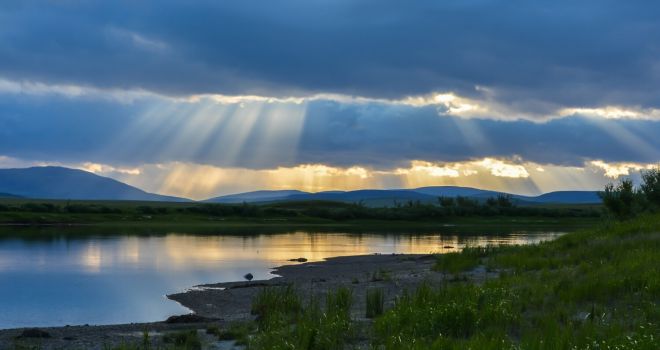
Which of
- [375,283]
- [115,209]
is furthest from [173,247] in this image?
[115,209]

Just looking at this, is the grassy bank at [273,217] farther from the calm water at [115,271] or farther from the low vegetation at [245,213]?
the calm water at [115,271]

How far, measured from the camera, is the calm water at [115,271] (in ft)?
93.2

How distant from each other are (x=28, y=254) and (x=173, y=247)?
14.3 metres

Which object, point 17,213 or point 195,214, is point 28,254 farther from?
point 195,214

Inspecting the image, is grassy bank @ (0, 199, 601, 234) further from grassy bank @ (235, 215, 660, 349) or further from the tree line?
grassy bank @ (235, 215, 660, 349)

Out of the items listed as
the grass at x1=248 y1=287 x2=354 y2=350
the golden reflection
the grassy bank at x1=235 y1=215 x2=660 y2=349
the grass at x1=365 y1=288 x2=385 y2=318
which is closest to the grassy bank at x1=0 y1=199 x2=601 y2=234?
the golden reflection

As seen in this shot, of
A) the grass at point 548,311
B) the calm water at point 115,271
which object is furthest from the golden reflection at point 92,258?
the grass at point 548,311

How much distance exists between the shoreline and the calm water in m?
1.66

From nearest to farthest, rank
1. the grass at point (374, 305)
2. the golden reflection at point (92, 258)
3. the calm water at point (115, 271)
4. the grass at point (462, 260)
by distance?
the grass at point (374, 305) < the calm water at point (115, 271) < the grass at point (462, 260) < the golden reflection at point (92, 258)

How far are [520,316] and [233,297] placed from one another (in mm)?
17308

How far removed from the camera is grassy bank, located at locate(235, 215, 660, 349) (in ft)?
44.8

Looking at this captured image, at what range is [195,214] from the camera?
144 metres

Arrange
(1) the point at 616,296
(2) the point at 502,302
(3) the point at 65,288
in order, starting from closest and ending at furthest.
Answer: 1. (2) the point at 502,302
2. (1) the point at 616,296
3. (3) the point at 65,288

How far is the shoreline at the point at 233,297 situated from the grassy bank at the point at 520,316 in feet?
8.71
